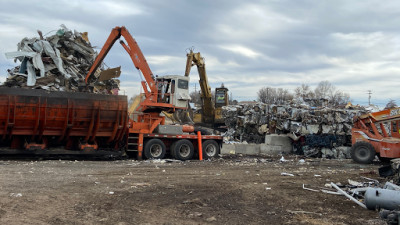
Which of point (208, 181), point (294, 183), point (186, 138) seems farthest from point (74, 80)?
point (294, 183)

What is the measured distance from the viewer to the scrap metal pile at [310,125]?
65.8ft

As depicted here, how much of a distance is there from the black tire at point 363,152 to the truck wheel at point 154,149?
27.4 ft

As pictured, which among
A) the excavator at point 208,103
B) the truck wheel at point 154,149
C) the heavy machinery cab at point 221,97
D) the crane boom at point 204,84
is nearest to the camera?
the truck wheel at point 154,149

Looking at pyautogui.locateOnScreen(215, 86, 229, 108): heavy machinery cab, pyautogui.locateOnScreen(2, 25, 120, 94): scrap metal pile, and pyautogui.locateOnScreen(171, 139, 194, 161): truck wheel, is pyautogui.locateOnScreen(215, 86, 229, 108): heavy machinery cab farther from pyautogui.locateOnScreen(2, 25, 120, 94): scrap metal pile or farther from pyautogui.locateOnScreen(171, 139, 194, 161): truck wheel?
pyautogui.locateOnScreen(171, 139, 194, 161): truck wheel

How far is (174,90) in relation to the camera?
16141 mm

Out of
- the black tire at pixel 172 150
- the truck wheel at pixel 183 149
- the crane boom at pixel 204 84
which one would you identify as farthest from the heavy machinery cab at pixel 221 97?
the black tire at pixel 172 150

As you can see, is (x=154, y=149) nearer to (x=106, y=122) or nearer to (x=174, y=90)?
(x=106, y=122)

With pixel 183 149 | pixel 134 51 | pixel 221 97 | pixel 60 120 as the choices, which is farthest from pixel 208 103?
pixel 60 120

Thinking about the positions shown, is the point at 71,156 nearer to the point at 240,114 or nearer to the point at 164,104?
the point at 164,104

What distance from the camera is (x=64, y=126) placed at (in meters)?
13.4

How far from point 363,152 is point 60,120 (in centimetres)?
1251

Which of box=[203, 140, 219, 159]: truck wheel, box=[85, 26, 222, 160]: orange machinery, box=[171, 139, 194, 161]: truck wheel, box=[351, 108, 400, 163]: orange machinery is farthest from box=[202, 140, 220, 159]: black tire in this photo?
box=[351, 108, 400, 163]: orange machinery

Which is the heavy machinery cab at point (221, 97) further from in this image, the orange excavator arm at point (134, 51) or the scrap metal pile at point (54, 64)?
the orange excavator arm at point (134, 51)

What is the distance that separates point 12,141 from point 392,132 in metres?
15.9
